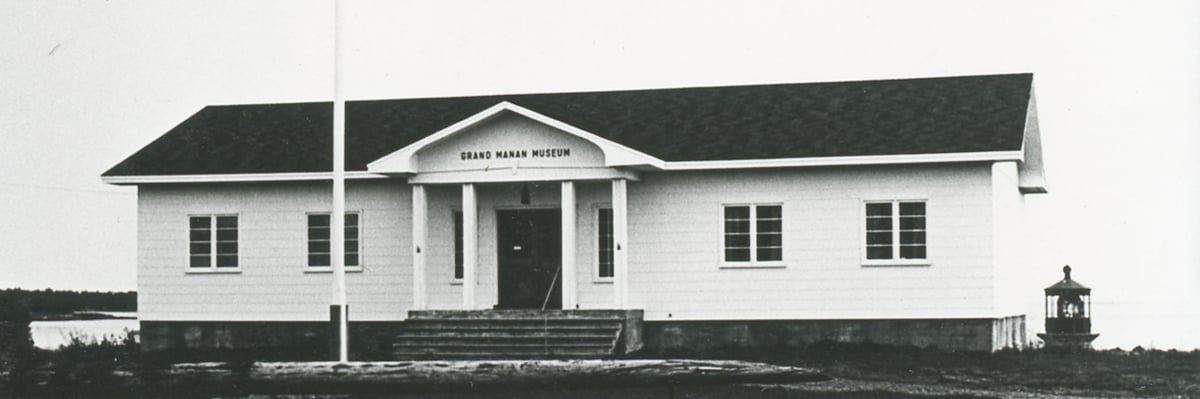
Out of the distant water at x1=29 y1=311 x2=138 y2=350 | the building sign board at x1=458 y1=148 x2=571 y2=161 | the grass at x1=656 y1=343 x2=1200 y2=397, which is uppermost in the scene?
the building sign board at x1=458 y1=148 x2=571 y2=161

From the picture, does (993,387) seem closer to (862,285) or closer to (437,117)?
(862,285)

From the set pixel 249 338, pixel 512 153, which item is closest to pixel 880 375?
pixel 512 153

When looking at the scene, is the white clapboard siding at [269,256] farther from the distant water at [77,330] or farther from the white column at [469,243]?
the distant water at [77,330]

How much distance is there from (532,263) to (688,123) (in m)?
3.72

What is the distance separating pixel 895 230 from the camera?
94.3ft

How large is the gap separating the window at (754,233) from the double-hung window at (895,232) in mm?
1472

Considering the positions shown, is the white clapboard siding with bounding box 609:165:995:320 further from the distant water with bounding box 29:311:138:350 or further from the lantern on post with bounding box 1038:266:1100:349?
the distant water with bounding box 29:311:138:350

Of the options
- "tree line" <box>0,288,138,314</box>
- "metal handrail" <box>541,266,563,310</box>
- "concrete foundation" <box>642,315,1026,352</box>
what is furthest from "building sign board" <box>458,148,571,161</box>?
"tree line" <box>0,288,138,314</box>

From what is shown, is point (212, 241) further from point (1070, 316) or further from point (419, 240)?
point (1070, 316)

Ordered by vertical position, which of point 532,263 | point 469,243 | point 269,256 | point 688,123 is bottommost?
point 532,263

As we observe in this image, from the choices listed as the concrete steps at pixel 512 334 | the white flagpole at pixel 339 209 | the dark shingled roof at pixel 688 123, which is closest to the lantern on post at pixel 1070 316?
the dark shingled roof at pixel 688 123

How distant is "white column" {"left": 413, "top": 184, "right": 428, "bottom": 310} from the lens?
29.8 metres

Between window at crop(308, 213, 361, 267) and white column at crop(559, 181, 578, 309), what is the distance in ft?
14.2

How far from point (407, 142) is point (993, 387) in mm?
13777
